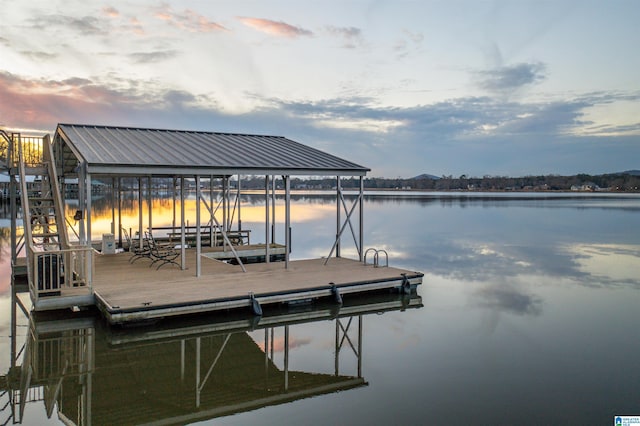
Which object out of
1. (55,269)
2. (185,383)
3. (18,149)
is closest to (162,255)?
(55,269)

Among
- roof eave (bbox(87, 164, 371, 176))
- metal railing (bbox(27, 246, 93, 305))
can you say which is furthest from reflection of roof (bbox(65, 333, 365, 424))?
roof eave (bbox(87, 164, 371, 176))

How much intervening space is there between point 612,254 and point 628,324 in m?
11.5

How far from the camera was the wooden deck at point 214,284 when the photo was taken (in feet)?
29.9

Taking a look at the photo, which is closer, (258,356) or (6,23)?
(258,356)

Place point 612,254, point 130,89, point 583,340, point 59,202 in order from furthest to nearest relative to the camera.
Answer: point 130,89, point 612,254, point 59,202, point 583,340

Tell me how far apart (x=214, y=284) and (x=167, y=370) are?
3473mm

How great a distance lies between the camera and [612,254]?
20.2 m

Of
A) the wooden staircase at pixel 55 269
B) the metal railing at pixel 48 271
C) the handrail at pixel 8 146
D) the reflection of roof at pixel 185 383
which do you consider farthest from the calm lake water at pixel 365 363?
the handrail at pixel 8 146

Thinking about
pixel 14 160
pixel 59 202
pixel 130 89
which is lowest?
pixel 59 202

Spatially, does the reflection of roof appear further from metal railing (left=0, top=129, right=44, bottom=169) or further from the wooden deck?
metal railing (left=0, top=129, right=44, bottom=169)

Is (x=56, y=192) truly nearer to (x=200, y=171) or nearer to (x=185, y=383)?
(x=200, y=171)

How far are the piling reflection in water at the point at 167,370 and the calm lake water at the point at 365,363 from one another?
27mm

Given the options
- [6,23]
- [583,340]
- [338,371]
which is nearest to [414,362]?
[338,371]

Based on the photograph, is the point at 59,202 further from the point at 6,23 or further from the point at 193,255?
the point at 6,23
